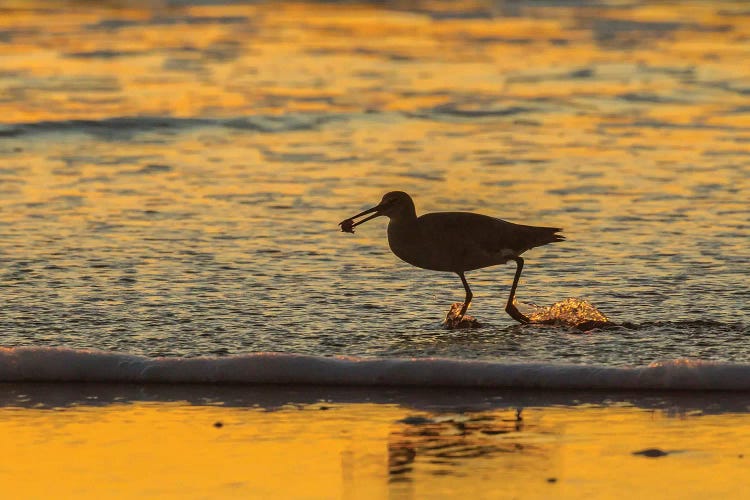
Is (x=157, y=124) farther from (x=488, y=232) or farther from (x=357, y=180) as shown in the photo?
(x=488, y=232)

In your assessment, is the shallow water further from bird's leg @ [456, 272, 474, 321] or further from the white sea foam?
the white sea foam

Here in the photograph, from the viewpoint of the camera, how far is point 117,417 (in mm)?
7480

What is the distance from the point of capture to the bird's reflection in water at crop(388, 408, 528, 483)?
6695 millimetres

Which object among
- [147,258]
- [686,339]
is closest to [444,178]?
[147,258]

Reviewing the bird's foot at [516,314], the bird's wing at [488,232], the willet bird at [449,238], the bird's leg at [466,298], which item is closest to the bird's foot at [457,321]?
the bird's leg at [466,298]

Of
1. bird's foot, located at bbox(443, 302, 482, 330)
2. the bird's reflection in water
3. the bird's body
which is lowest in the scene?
bird's foot, located at bbox(443, 302, 482, 330)

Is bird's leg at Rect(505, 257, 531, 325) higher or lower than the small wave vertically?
lower

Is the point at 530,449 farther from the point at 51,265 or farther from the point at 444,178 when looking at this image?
the point at 444,178

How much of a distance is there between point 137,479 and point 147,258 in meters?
4.71

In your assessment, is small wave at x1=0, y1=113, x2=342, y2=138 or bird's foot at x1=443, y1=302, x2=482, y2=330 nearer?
bird's foot at x1=443, y1=302, x2=482, y2=330

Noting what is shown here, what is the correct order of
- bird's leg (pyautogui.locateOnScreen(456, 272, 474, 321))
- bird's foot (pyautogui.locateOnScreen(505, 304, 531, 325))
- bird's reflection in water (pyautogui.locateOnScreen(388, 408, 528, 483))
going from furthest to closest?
bird's leg (pyautogui.locateOnScreen(456, 272, 474, 321)) → bird's foot (pyautogui.locateOnScreen(505, 304, 531, 325)) → bird's reflection in water (pyautogui.locateOnScreen(388, 408, 528, 483))

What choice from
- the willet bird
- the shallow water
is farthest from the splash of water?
the willet bird

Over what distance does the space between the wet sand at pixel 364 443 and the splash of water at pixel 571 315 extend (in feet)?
4.89

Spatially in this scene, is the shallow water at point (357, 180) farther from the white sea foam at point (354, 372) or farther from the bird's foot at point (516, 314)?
the white sea foam at point (354, 372)
